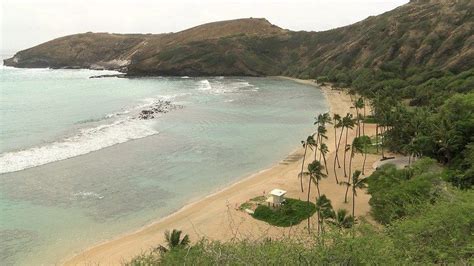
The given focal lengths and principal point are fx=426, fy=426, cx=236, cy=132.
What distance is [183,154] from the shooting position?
60250 mm

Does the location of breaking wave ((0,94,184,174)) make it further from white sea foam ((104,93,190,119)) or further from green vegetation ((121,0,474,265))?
green vegetation ((121,0,474,265))

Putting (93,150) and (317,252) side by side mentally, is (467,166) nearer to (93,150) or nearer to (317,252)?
(317,252)

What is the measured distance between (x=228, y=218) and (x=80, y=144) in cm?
3515

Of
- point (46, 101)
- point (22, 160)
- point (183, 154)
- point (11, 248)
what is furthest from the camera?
point (46, 101)

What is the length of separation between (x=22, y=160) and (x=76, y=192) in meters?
Result: 16.0

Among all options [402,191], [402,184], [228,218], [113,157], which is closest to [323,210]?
[402,191]

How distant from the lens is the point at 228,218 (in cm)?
3878

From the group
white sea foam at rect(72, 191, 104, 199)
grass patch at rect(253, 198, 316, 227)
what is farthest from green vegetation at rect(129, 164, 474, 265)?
white sea foam at rect(72, 191, 104, 199)

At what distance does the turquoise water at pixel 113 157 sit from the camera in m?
37.8

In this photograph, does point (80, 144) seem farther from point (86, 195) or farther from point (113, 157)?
point (86, 195)

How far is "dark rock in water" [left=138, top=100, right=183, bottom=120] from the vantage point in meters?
90.2

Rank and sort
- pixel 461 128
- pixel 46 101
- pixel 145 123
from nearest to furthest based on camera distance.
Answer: pixel 461 128
pixel 145 123
pixel 46 101

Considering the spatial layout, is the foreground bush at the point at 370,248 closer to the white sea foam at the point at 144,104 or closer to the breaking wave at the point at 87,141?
the breaking wave at the point at 87,141

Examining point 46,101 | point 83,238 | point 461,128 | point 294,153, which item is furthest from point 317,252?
point 46,101
